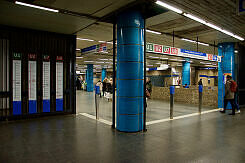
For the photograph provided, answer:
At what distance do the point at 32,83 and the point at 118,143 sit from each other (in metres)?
4.21

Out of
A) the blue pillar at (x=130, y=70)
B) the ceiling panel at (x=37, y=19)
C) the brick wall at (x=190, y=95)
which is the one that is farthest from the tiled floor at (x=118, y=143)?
the brick wall at (x=190, y=95)

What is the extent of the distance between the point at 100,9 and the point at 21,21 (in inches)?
105

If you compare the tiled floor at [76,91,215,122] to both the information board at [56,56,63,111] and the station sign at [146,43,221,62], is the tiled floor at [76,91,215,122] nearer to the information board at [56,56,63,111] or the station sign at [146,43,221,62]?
the information board at [56,56,63,111]

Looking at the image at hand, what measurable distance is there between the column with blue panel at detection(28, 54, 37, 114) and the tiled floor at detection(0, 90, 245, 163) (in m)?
0.90

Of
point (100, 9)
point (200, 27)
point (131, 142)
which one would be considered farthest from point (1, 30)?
point (200, 27)

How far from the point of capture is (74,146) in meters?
3.80

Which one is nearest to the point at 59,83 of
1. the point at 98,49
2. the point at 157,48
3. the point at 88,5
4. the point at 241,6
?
the point at 98,49

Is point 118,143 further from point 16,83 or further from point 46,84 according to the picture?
point 16,83

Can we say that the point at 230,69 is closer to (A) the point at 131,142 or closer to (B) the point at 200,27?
(B) the point at 200,27

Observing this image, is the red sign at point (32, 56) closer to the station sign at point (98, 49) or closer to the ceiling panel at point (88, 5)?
the station sign at point (98, 49)

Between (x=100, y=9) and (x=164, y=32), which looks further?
(x=164, y=32)

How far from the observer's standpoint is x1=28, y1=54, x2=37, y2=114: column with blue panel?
654cm

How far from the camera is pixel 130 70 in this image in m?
4.72

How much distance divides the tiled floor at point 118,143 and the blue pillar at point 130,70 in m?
0.44
